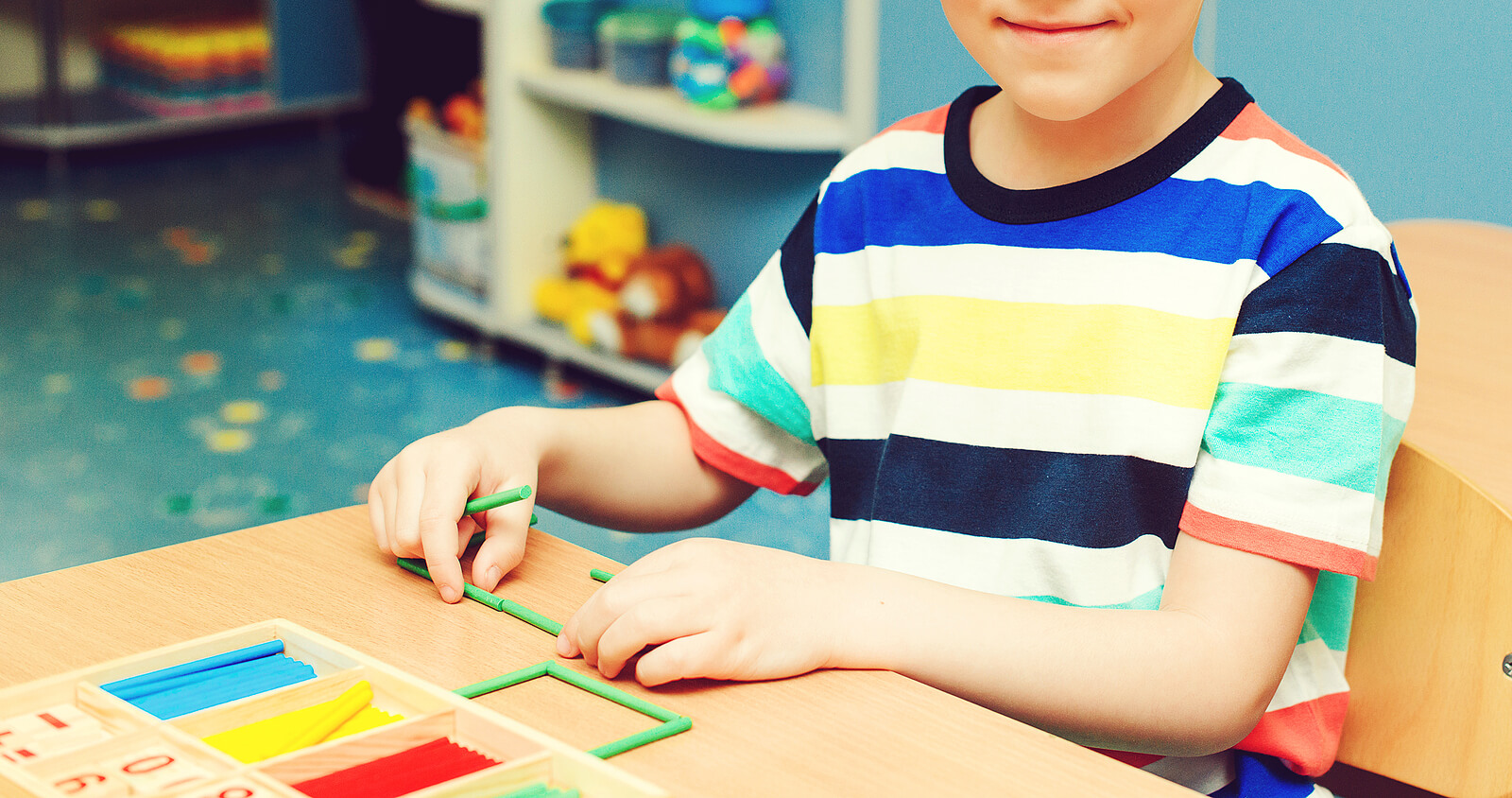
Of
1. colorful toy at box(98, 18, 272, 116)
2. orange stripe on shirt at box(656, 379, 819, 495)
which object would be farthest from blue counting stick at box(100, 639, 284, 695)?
colorful toy at box(98, 18, 272, 116)

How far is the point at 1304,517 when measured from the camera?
0.64m

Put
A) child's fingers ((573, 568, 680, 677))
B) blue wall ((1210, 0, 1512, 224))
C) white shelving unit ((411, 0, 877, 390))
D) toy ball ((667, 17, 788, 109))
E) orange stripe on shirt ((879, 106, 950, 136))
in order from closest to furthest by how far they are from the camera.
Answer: child's fingers ((573, 568, 680, 677)) → orange stripe on shirt ((879, 106, 950, 136)) → blue wall ((1210, 0, 1512, 224)) → toy ball ((667, 17, 788, 109)) → white shelving unit ((411, 0, 877, 390))

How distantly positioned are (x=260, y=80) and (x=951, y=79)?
312 cm

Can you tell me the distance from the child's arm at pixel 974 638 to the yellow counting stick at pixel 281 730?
89 millimetres

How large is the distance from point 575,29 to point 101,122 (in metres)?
2.32

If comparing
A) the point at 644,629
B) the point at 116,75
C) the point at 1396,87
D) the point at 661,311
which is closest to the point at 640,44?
the point at 661,311

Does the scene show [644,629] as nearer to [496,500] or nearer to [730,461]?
[496,500]

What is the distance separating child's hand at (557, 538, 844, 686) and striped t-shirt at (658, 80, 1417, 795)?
18 cm

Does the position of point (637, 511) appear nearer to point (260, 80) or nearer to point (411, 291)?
point (411, 291)

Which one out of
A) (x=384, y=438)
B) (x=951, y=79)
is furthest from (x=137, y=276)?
(x=951, y=79)

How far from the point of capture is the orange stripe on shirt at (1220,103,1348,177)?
728 millimetres

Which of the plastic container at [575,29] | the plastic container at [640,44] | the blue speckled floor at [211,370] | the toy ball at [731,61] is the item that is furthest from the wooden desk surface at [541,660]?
the plastic container at [575,29]

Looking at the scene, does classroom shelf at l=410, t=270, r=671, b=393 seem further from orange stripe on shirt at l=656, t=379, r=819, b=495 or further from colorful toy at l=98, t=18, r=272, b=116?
colorful toy at l=98, t=18, r=272, b=116

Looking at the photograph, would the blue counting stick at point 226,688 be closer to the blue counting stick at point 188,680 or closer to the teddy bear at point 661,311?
the blue counting stick at point 188,680
